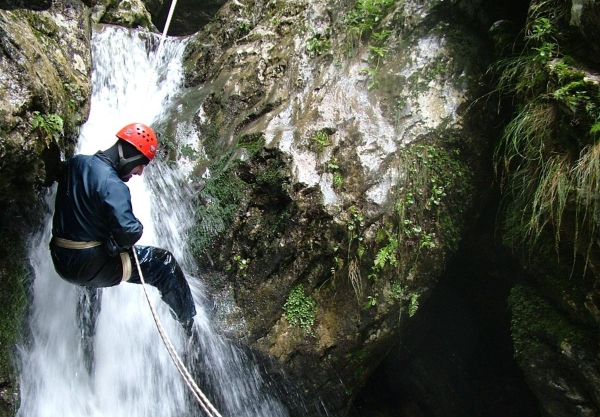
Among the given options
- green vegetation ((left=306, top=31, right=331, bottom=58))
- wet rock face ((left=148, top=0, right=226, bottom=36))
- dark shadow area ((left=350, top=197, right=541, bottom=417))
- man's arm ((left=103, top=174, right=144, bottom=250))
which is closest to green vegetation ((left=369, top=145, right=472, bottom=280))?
dark shadow area ((left=350, top=197, right=541, bottom=417))

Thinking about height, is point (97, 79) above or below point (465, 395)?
above

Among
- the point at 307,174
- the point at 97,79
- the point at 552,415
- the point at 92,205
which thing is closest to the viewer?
the point at 92,205

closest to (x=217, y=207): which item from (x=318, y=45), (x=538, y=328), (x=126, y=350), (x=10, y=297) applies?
(x=126, y=350)

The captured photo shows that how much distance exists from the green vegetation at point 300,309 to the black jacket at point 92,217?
204 centimetres

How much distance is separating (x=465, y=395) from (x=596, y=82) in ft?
17.1

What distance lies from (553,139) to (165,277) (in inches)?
162

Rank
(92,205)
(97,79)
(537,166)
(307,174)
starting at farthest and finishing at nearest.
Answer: (97,79)
(307,174)
(537,166)
(92,205)

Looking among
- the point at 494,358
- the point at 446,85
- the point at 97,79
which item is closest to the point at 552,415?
Answer: the point at 494,358

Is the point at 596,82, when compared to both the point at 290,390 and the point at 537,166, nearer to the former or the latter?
the point at 537,166

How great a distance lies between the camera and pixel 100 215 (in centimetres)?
382

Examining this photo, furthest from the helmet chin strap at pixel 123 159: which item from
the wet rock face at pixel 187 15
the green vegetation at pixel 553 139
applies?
the wet rock face at pixel 187 15

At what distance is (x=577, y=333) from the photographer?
4621mm

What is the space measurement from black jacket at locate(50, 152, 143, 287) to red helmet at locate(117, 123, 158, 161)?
0.26m

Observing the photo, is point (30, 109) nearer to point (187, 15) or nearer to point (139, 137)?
point (139, 137)
